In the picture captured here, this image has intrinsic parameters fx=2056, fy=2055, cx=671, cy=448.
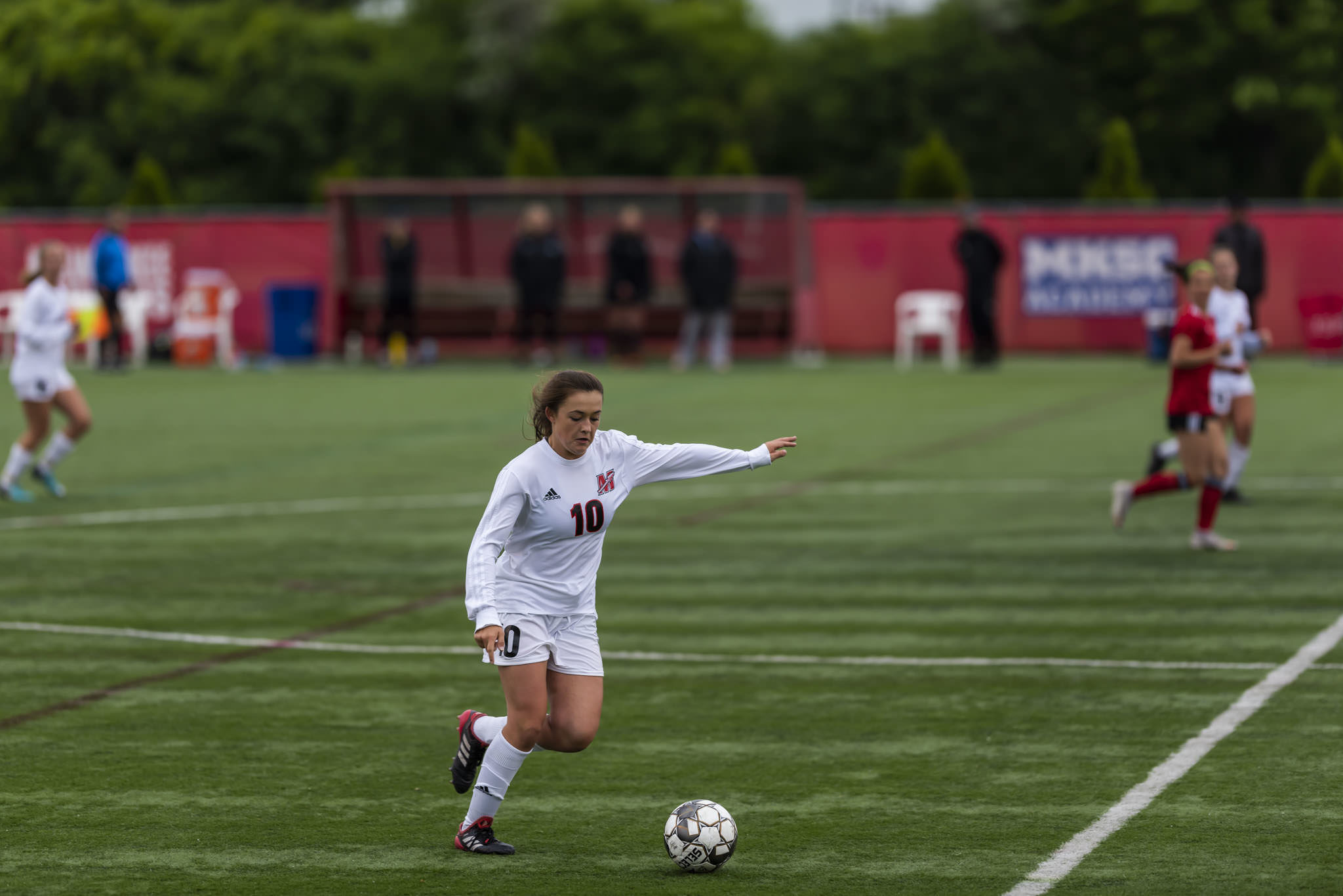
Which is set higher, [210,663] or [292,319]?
Answer: [292,319]

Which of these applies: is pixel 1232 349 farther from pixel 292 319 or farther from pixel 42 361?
pixel 292 319

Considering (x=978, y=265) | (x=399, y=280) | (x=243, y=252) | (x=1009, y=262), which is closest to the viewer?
(x=978, y=265)

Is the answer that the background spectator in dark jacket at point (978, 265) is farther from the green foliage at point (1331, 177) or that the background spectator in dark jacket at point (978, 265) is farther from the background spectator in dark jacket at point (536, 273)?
the green foliage at point (1331, 177)

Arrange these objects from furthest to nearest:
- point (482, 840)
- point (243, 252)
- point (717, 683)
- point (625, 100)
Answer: point (625, 100) → point (243, 252) → point (717, 683) → point (482, 840)

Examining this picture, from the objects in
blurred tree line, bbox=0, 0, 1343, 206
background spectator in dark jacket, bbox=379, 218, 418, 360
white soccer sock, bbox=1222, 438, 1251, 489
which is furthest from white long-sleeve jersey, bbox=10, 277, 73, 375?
blurred tree line, bbox=0, 0, 1343, 206

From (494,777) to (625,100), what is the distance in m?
74.2

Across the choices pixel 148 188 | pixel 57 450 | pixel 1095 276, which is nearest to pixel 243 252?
pixel 148 188

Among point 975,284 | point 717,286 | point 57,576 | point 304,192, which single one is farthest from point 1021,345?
point 304,192

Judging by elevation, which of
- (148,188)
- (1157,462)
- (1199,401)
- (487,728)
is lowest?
(487,728)

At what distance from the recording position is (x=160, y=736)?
9258 millimetres

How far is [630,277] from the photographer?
33656 mm

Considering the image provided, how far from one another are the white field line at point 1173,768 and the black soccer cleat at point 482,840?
1824mm

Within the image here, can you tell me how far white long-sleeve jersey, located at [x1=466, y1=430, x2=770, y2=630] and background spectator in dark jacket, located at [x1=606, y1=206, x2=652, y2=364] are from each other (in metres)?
25.8

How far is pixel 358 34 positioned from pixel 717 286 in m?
52.2
